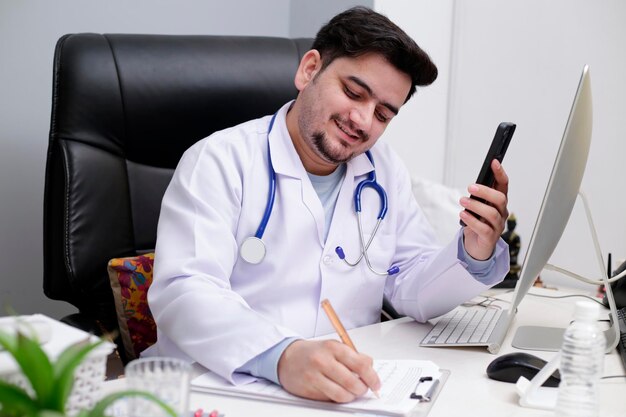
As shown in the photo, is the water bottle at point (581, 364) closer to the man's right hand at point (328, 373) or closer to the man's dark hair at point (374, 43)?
the man's right hand at point (328, 373)

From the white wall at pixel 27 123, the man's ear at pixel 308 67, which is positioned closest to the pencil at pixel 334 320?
the man's ear at pixel 308 67

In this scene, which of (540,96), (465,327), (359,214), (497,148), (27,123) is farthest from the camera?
(540,96)

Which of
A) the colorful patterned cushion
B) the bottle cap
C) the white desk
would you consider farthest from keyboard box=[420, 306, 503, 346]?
the colorful patterned cushion

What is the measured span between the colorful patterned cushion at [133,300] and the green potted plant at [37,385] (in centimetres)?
91

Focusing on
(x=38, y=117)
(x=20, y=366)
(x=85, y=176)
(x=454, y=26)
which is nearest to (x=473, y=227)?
(x=85, y=176)

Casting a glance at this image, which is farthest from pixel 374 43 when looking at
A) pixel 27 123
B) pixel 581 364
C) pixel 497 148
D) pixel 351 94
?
pixel 27 123

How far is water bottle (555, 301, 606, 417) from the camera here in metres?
0.86

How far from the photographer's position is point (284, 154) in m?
1.53

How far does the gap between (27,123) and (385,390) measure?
1.37m

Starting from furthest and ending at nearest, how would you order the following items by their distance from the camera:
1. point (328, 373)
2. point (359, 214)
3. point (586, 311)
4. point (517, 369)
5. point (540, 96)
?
point (540, 96), point (359, 214), point (517, 369), point (328, 373), point (586, 311)

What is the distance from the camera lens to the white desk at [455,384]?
39.1 inches

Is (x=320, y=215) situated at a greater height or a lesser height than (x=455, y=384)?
greater

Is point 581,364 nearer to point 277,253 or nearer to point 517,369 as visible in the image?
point 517,369

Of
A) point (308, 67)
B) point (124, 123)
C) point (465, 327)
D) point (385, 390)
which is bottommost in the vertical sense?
point (465, 327)
